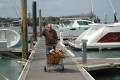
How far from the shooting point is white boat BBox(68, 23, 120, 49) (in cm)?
2766

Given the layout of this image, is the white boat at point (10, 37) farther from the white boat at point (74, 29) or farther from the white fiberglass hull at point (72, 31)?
the white fiberglass hull at point (72, 31)

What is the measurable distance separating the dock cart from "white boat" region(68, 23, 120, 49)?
597 inches

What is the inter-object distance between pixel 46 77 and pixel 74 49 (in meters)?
18.9

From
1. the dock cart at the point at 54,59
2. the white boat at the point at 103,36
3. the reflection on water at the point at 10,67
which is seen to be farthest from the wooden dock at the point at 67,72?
the white boat at the point at 103,36

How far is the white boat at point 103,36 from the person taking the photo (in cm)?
2766

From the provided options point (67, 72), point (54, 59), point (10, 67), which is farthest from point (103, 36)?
point (54, 59)

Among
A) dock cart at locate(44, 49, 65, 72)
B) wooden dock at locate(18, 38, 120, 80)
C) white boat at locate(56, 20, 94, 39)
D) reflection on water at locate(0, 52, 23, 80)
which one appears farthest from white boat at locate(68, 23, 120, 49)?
dock cart at locate(44, 49, 65, 72)

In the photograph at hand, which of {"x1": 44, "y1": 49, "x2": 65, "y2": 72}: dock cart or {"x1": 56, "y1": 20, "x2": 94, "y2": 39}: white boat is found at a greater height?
{"x1": 56, "y1": 20, "x2": 94, "y2": 39}: white boat

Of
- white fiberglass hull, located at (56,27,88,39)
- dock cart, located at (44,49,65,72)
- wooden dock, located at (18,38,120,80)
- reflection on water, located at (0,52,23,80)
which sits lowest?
reflection on water, located at (0,52,23,80)

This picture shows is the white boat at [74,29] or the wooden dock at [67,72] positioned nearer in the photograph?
the wooden dock at [67,72]

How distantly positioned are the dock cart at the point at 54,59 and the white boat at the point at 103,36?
49.8ft

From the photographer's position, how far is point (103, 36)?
27.8 m

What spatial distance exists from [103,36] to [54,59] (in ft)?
51.8

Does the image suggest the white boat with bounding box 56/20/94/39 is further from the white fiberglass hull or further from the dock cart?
the dock cart
